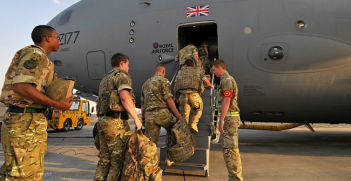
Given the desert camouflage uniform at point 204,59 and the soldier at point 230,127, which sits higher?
the desert camouflage uniform at point 204,59

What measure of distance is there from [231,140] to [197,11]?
4.19 metres

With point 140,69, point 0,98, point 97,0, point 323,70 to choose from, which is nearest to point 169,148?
point 0,98

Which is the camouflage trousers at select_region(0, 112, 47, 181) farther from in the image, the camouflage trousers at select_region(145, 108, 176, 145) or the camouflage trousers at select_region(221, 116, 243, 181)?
the camouflage trousers at select_region(221, 116, 243, 181)

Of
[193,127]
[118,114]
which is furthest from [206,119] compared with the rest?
[118,114]

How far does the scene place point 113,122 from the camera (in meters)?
3.62

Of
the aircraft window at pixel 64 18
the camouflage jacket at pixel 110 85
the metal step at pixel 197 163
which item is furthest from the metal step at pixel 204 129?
the aircraft window at pixel 64 18

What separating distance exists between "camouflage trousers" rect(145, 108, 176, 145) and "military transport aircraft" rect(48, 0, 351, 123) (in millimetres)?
2736

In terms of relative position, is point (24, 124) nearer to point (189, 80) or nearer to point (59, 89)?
point (59, 89)

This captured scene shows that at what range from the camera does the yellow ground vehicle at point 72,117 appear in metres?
16.5

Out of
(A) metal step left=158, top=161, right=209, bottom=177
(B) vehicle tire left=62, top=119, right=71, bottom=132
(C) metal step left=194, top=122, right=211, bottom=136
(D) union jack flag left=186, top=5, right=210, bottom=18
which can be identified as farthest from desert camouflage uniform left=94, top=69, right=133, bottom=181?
(B) vehicle tire left=62, top=119, right=71, bottom=132

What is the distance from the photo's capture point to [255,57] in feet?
21.9

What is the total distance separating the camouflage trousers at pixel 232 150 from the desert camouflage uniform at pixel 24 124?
2.84 meters

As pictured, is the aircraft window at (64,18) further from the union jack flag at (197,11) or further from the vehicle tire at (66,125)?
the vehicle tire at (66,125)

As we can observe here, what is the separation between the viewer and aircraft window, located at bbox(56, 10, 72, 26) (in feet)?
28.3
